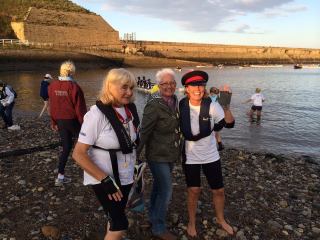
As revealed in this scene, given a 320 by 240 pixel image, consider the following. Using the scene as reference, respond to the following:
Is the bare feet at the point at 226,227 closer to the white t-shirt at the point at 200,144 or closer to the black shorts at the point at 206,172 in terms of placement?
the black shorts at the point at 206,172

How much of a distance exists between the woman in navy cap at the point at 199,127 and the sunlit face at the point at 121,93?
1.35m

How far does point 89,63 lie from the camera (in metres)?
64.7

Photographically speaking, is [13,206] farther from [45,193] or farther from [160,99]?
[160,99]

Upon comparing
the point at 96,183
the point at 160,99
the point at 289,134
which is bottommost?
the point at 289,134

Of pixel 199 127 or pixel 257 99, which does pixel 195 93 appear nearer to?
pixel 199 127

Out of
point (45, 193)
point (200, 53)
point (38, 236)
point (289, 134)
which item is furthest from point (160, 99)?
Answer: point (200, 53)

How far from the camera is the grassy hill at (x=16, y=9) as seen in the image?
3039 inches

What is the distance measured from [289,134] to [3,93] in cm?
1241

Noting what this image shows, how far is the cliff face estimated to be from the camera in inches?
2968

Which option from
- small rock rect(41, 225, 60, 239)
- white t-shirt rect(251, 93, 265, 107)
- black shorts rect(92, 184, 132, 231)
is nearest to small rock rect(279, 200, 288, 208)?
black shorts rect(92, 184, 132, 231)

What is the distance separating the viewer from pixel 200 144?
495cm

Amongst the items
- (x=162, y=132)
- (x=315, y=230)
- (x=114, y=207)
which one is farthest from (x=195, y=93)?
(x=315, y=230)

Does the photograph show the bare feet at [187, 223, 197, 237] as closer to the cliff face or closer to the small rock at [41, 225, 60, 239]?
the small rock at [41, 225, 60, 239]

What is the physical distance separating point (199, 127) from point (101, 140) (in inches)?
68.8
